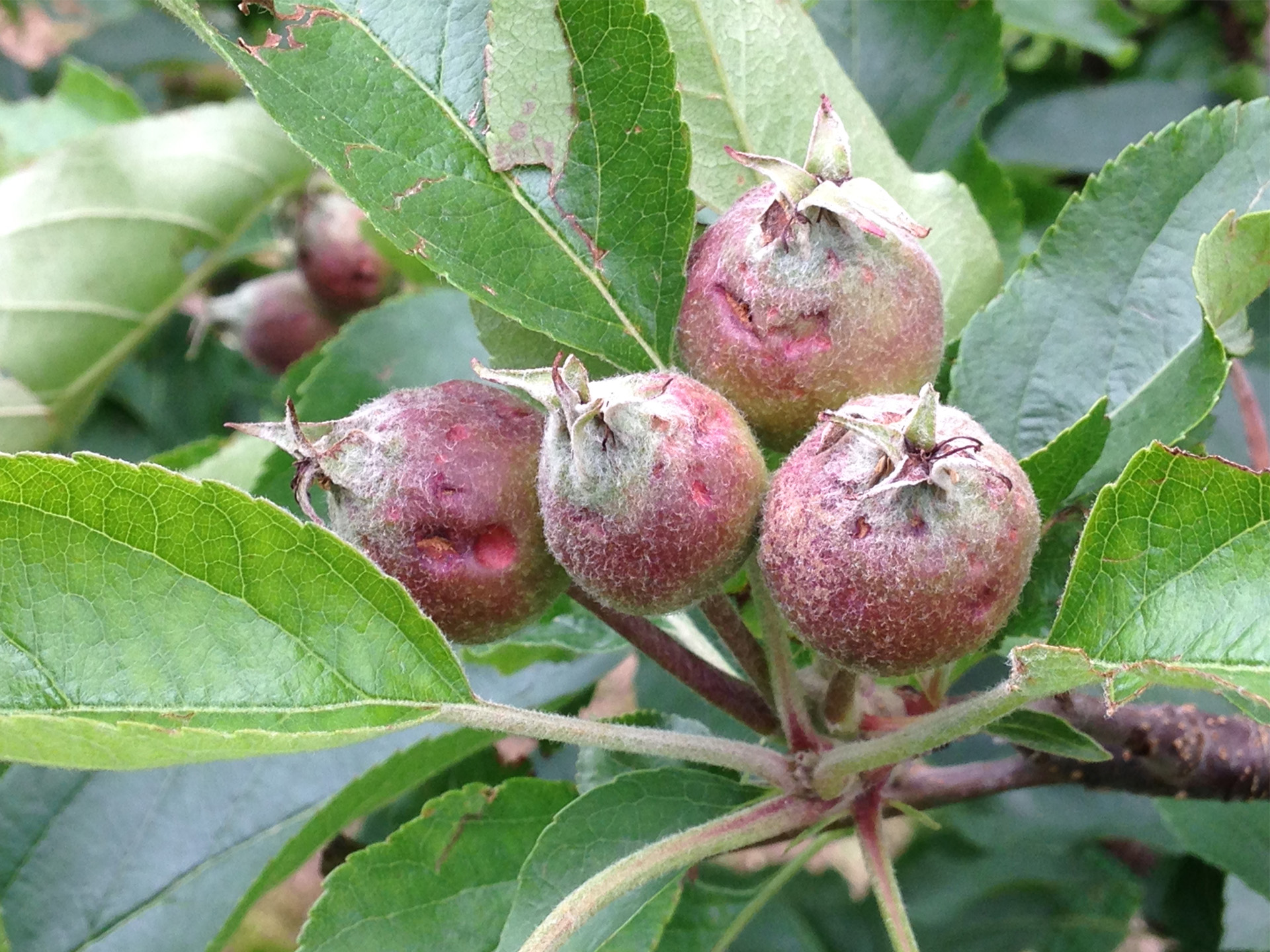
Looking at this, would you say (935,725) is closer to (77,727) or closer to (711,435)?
(711,435)

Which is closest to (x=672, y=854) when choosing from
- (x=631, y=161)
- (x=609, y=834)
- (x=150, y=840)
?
(x=609, y=834)

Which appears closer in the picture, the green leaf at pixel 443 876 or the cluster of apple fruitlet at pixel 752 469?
the cluster of apple fruitlet at pixel 752 469

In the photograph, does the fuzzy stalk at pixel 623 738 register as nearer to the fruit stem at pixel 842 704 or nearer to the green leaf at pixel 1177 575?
the fruit stem at pixel 842 704

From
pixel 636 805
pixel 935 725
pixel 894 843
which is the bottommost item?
pixel 894 843

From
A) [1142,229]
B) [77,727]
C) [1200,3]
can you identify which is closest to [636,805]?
[77,727]

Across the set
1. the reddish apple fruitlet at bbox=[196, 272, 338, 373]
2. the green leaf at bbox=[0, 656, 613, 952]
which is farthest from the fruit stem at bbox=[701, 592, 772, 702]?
the reddish apple fruitlet at bbox=[196, 272, 338, 373]

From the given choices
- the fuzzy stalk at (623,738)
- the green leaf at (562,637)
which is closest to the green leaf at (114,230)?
the green leaf at (562,637)

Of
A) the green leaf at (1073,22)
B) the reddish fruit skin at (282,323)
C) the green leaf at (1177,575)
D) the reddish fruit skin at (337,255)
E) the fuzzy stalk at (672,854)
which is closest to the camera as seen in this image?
the green leaf at (1177,575)

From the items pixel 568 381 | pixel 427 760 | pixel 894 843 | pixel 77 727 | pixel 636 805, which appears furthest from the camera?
pixel 894 843
